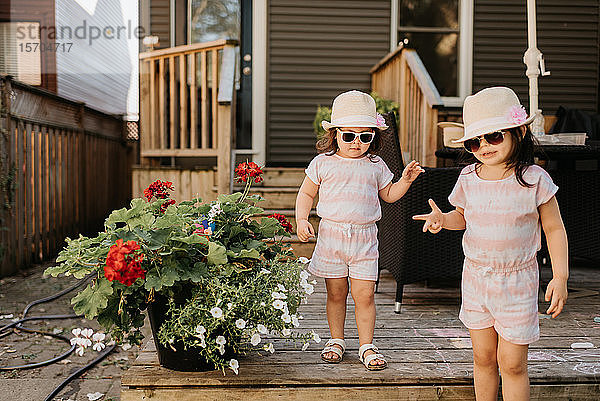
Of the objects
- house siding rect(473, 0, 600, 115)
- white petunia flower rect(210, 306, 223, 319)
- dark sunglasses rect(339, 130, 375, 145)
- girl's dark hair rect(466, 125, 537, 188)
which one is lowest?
white petunia flower rect(210, 306, 223, 319)

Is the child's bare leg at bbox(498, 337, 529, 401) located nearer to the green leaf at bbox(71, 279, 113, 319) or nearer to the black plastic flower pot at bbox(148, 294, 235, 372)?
the black plastic flower pot at bbox(148, 294, 235, 372)

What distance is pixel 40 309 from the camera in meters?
4.37

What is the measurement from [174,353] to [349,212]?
870 mm

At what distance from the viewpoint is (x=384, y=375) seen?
2109mm

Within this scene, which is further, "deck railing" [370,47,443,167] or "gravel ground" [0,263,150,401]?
"deck railing" [370,47,443,167]

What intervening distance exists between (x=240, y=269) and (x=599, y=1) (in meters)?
6.67

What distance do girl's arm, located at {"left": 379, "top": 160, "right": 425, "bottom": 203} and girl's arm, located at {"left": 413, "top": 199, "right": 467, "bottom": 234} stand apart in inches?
8.9

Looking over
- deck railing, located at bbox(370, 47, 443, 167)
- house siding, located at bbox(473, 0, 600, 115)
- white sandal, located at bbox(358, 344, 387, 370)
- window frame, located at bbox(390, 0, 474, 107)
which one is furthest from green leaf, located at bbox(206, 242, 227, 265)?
house siding, located at bbox(473, 0, 600, 115)

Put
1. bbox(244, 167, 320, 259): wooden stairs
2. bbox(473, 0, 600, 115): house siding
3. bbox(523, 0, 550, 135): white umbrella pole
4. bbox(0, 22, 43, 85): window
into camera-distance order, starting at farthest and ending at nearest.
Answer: bbox(0, 22, 43, 85): window
bbox(473, 0, 600, 115): house siding
bbox(244, 167, 320, 259): wooden stairs
bbox(523, 0, 550, 135): white umbrella pole

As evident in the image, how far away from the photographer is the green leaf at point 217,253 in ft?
6.48

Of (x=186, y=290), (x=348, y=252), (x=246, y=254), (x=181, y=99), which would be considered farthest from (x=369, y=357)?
(x=181, y=99)

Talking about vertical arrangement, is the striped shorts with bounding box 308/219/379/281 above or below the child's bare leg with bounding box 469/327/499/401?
above

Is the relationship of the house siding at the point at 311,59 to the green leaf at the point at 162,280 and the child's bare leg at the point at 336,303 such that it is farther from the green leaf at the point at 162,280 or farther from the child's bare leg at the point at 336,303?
the green leaf at the point at 162,280

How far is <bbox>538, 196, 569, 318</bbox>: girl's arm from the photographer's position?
1.72 meters
